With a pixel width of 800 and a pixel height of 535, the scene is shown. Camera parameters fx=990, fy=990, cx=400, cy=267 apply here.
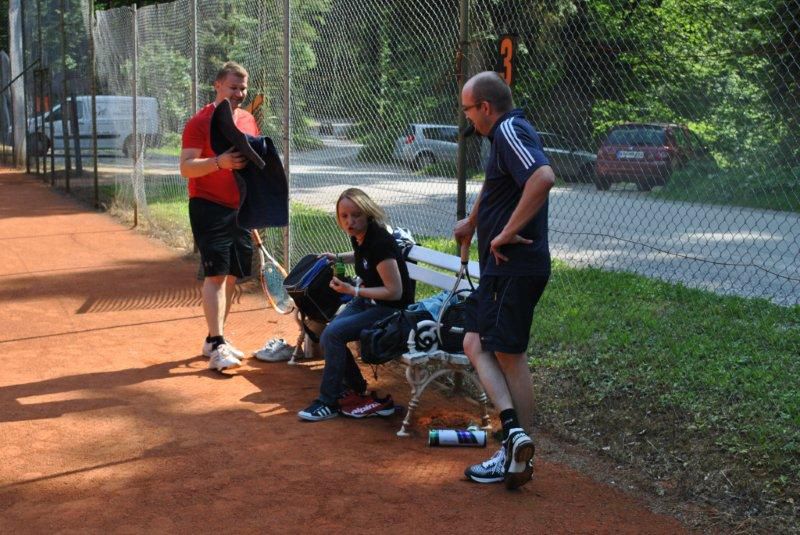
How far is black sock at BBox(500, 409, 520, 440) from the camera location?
178 inches

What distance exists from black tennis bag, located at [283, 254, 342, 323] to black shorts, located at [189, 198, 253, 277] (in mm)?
566

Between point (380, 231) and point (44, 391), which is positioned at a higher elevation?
point (380, 231)

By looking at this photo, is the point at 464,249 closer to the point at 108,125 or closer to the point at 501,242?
the point at 501,242

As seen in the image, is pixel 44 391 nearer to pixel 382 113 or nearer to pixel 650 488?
pixel 382 113

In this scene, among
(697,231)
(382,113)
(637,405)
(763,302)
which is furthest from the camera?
(382,113)

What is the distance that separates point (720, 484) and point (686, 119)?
1727mm

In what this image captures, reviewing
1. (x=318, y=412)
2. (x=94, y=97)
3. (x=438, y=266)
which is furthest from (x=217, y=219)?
(x=94, y=97)

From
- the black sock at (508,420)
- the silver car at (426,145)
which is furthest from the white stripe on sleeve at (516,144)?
the silver car at (426,145)

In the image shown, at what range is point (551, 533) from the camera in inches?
163

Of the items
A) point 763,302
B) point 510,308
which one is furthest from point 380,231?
point 763,302

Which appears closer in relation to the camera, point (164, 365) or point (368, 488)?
point (368, 488)

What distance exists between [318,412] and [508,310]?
1.59 m

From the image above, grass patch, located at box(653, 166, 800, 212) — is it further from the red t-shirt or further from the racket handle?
the red t-shirt

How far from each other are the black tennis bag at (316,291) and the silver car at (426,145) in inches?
41.9
